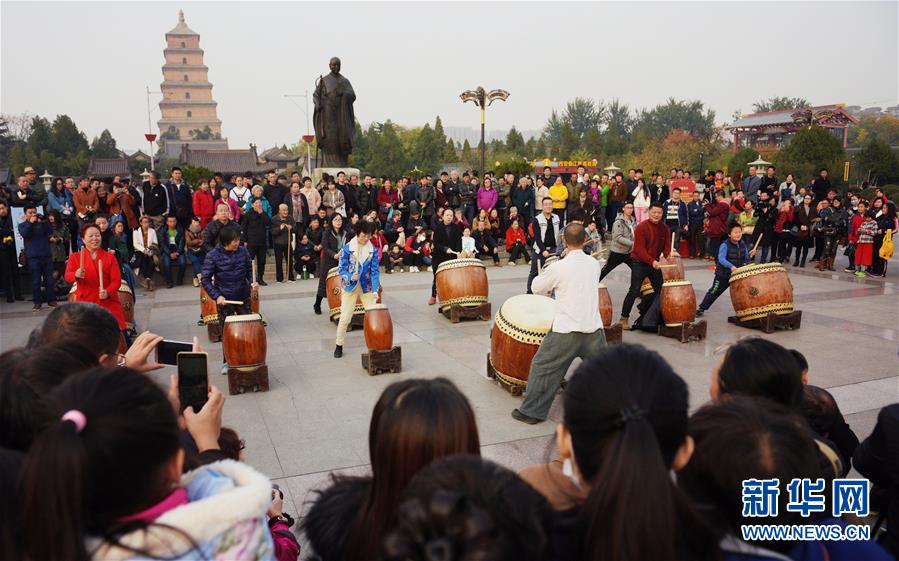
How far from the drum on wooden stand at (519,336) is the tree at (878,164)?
27.5 metres

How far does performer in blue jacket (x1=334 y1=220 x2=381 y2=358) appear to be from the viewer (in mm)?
7586

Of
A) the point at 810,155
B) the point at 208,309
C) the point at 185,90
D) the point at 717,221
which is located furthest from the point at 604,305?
the point at 185,90

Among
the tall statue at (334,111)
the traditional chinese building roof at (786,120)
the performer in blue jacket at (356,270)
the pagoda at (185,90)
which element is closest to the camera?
the performer in blue jacket at (356,270)

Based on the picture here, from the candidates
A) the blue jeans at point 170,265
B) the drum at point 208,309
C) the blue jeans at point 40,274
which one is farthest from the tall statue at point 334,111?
the drum at point 208,309

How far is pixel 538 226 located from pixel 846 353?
439cm

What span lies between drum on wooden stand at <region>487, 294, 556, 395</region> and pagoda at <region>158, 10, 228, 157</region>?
87.2 metres

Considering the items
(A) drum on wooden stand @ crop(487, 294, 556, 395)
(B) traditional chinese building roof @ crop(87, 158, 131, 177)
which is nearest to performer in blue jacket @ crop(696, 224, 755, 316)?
(A) drum on wooden stand @ crop(487, 294, 556, 395)

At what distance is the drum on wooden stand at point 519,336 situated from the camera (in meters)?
5.96

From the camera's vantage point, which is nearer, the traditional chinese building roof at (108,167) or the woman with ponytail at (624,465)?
the woman with ponytail at (624,465)

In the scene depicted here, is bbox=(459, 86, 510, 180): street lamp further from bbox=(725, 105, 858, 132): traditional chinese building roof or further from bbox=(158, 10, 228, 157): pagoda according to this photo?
bbox=(158, 10, 228, 157): pagoda

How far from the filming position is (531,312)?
612cm

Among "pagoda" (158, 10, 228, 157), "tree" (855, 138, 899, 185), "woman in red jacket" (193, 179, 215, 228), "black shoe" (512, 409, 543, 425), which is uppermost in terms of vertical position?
"pagoda" (158, 10, 228, 157)

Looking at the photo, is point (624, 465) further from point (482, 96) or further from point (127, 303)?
point (482, 96)

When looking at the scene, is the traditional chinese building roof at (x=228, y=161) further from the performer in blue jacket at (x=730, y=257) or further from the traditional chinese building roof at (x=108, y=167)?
the performer in blue jacket at (x=730, y=257)
